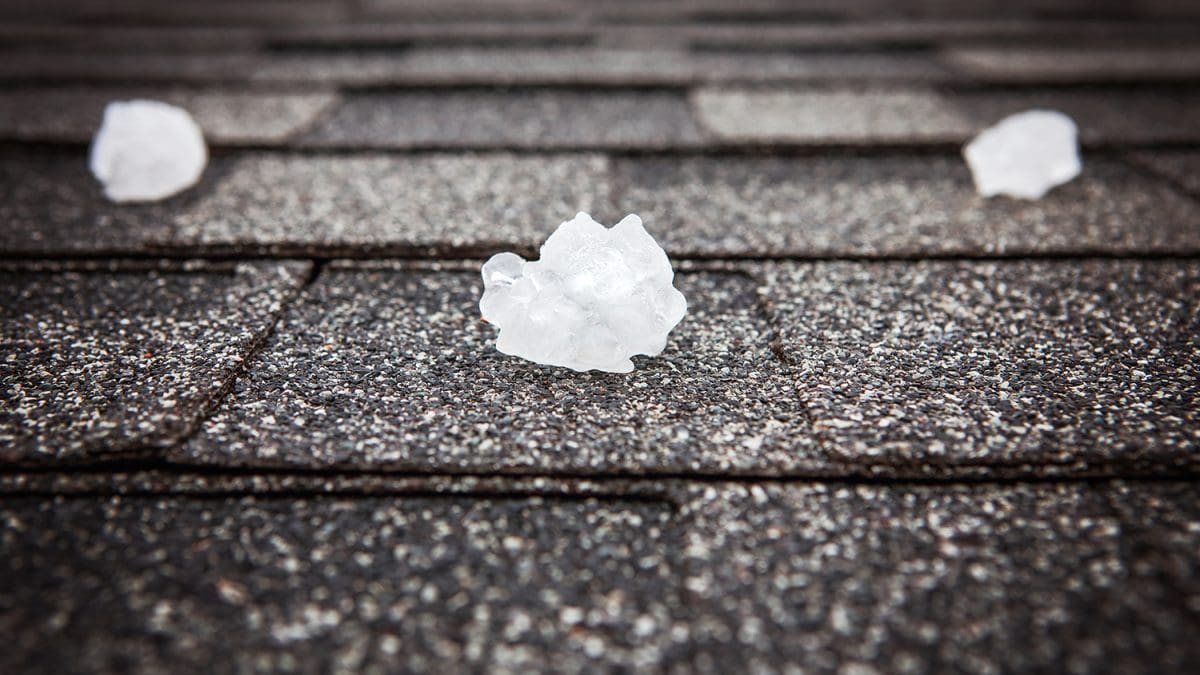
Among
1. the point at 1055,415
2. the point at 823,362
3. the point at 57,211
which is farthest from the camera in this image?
the point at 57,211

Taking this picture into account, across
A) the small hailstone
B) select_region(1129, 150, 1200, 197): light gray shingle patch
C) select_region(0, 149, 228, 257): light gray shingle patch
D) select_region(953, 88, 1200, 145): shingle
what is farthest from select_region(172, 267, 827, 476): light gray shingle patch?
select_region(953, 88, 1200, 145): shingle

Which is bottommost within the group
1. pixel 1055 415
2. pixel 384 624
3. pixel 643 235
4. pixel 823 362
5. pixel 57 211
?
pixel 384 624

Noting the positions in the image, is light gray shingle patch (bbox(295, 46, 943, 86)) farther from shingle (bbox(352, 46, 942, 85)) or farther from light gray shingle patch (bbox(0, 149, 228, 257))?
light gray shingle patch (bbox(0, 149, 228, 257))

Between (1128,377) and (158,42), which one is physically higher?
(158,42)

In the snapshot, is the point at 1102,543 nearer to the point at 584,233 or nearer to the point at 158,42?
the point at 584,233

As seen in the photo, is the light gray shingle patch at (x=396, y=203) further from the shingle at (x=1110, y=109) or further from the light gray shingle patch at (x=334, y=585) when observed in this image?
the shingle at (x=1110, y=109)

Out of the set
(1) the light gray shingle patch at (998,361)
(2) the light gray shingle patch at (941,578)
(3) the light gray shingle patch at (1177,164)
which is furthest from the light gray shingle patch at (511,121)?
(2) the light gray shingle patch at (941,578)

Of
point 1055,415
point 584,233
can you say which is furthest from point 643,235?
point 1055,415

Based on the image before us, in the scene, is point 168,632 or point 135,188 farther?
point 135,188
